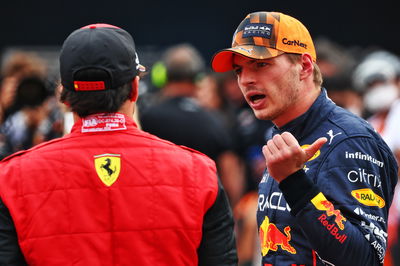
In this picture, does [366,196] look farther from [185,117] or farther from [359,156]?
[185,117]

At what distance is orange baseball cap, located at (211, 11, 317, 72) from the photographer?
10.4ft

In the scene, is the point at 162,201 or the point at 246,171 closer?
the point at 162,201

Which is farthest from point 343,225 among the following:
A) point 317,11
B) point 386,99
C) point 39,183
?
point 317,11

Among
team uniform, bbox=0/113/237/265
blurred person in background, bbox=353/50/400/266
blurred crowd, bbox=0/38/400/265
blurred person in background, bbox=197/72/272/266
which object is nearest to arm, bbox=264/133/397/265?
team uniform, bbox=0/113/237/265

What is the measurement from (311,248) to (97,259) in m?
0.80

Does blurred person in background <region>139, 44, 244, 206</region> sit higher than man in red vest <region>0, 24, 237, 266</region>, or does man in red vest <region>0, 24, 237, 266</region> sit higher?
man in red vest <region>0, 24, 237, 266</region>

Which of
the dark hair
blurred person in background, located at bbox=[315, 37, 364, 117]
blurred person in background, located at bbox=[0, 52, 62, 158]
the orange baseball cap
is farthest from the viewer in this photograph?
blurred person in background, located at bbox=[0, 52, 62, 158]

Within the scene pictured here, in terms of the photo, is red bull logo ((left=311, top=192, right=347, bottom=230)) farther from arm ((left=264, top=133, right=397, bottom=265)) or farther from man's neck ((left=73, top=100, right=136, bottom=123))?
man's neck ((left=73, top=100, right=136, bottom=123))

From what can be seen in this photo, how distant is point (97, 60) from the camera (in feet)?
9.66

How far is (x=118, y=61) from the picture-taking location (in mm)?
2961

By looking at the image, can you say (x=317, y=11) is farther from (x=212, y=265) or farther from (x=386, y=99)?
(x=212, y=265)

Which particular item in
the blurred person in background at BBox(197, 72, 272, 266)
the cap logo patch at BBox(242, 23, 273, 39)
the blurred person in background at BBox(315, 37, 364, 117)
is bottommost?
the blurred person in background at BBox(197, 72, 272, 266)

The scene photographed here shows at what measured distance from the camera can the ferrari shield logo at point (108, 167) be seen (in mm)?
2869

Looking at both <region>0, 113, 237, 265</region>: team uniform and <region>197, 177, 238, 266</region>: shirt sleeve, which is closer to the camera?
<region>0, 113, 237, 265</region>: team uniform
